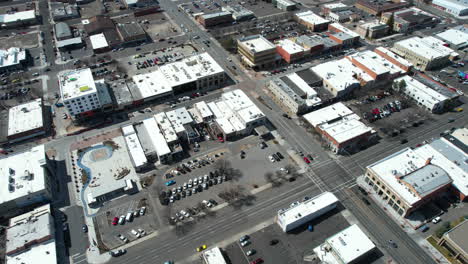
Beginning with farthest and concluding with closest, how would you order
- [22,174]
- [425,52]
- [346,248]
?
[425,52]
[22,174]
[346,248]

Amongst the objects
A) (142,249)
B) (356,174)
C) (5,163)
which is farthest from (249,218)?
(5,163)

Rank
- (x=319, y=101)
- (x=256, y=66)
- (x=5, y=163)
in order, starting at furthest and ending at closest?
(x=256, y=66)
(x=319, y=101)
(x=5, y=163)

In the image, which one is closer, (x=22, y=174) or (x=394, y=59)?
(x=22, y=174)

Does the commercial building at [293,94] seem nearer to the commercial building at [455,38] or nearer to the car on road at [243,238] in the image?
the car on road at [243,238]

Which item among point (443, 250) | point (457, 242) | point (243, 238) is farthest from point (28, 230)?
point (457, 242)

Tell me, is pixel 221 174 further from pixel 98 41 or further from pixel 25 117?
pixel 98 41

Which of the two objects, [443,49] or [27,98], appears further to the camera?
[443,49]

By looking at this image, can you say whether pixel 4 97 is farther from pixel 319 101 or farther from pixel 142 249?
pixel 319 101

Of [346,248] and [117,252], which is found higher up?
[346,248]
